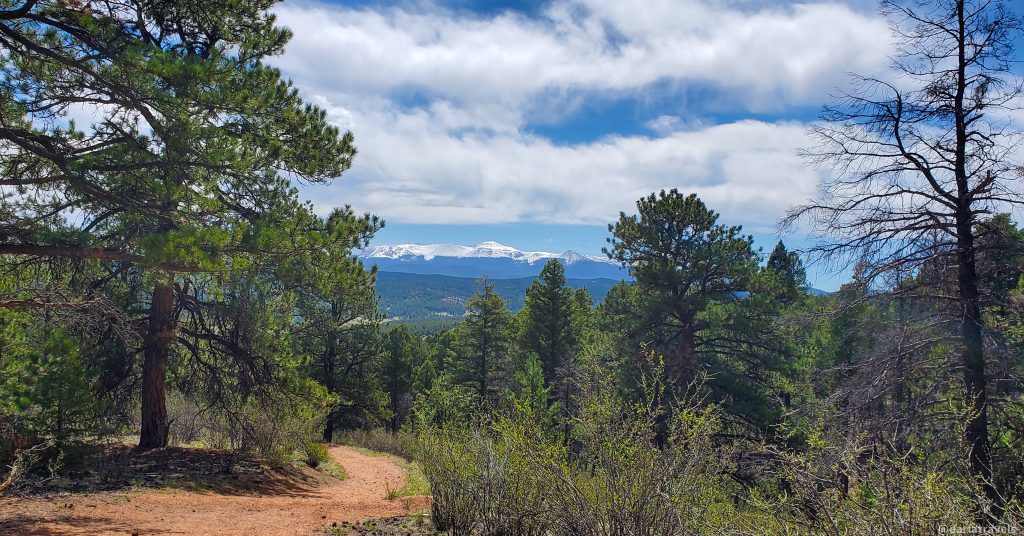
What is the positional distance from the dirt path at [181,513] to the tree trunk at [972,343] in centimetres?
776

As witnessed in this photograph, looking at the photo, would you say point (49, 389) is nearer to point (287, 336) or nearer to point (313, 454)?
point (287, 336)

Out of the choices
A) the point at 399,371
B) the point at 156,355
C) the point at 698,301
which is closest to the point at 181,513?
the point at 156,355

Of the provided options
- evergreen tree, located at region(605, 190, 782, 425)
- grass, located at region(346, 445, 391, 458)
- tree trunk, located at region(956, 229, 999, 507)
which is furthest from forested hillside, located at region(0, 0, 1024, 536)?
A: grass, located at region(346, 445, 391, 458)

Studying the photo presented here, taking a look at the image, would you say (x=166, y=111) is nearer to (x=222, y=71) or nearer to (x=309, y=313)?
(x=222, y=71)

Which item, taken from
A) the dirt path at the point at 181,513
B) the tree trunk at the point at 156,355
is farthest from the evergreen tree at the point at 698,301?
the tree trunk at the point at 156,355

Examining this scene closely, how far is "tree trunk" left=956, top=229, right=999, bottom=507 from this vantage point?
21.1 ft

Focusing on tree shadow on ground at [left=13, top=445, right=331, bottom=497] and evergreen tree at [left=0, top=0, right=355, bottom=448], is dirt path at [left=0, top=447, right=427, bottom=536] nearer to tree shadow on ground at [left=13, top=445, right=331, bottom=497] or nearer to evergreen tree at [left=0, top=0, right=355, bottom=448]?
tree shadow on ground at [left=13, top=445, right=331, bottom=497]

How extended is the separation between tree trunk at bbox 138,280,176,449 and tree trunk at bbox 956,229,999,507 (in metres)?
13.5

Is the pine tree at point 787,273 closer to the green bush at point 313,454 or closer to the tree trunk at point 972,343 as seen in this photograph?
the tree trunk at point 972,343

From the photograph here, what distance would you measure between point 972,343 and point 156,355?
14.1 m

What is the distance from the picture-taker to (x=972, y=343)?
656 centimetres

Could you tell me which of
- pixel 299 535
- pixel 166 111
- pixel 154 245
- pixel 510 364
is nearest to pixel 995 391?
pixel 299 535

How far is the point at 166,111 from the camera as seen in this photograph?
6.64m

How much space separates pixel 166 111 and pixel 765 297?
15.2 metres
